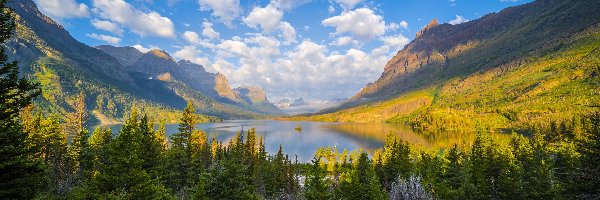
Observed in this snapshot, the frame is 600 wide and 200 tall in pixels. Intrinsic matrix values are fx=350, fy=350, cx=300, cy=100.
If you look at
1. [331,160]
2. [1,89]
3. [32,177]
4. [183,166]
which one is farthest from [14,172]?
[331,160]

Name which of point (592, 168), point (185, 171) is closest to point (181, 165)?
point (185, 171)

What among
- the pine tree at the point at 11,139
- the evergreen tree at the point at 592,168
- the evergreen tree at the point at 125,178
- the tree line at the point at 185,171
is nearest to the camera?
the pine tree at the point at 11,139

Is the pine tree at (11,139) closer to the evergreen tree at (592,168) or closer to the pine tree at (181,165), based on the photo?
the evergreen tree at (592,168)

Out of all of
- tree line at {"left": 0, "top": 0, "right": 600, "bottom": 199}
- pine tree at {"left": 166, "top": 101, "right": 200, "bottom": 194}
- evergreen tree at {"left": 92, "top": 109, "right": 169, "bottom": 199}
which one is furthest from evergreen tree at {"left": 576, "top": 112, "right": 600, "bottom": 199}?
pine tree at {"left": 166, "top": 101, "right": 200, "bottom": 194}

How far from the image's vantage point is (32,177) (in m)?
20.0

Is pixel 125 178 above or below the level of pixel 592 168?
below

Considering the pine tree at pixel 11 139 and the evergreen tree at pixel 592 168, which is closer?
the pine tree at pixel 11 139

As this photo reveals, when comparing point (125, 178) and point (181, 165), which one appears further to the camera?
point (181, 165)

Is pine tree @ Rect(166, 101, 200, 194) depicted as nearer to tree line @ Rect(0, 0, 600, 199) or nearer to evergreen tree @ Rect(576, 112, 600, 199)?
tree line @ Rect(0, 0, 600, 199)

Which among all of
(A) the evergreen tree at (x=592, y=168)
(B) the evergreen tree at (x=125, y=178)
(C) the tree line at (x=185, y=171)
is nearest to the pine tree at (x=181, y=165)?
(C) the tree line at (x=185, y=171)

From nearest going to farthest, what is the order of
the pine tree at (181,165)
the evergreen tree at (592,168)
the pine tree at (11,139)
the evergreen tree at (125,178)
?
the pine tree at (11,139) → the evergreen tree at (592,168) → the evergreen tree at (125,178) → the pine tree at (181,165)

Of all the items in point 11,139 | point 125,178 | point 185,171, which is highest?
point 11,139

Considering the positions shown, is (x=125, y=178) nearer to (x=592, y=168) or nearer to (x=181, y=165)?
(x=592, y=168)

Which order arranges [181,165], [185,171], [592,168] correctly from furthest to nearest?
1. [181,165]
2. [185,171]
3. [592,168]
